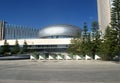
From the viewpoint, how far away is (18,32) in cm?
17912

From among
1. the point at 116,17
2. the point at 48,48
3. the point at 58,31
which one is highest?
the point at 58,31

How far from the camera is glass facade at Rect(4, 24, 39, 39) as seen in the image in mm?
172375

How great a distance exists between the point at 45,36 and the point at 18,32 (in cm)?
4188

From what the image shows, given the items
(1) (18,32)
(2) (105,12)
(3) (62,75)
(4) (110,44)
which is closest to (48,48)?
(2) (105,12)

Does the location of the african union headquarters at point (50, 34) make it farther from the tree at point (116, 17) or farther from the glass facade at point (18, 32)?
the tree at point (116, 17)

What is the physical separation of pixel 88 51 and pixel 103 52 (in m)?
9.44

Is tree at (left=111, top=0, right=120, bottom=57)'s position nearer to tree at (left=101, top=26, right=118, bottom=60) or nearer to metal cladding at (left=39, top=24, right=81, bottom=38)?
tree at (left=101, top=26, right=118, bottom=60)

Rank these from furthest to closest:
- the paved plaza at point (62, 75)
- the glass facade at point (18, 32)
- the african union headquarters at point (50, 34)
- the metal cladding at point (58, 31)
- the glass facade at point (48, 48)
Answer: the glass facade at point (18, 32), the metal cladding at point (58, 31), the glass facade at point (48, 48), the african union headquarters at point (50, 34), the paved plaza at point (62, 75)

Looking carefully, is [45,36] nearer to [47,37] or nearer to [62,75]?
[47,37]

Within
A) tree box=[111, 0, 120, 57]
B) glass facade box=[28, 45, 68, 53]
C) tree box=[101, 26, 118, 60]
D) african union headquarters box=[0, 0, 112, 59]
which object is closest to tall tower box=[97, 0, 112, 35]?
african union headquarters box=[0, 0, 112, 59]

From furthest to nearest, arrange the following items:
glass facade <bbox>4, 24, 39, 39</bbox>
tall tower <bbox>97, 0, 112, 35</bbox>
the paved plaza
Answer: glass facade <bbox>4, 24, 39, 39</bbox>, tall tower <bbox>97, 0, 112, 35</bbox>, the paved plaza

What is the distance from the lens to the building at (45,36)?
4806 inches

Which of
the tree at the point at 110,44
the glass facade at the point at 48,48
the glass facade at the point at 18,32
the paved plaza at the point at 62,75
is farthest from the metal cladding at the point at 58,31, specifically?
the paved plaza at the point at 62,75

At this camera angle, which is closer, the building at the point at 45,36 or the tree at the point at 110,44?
the tree at the point at 110,44
